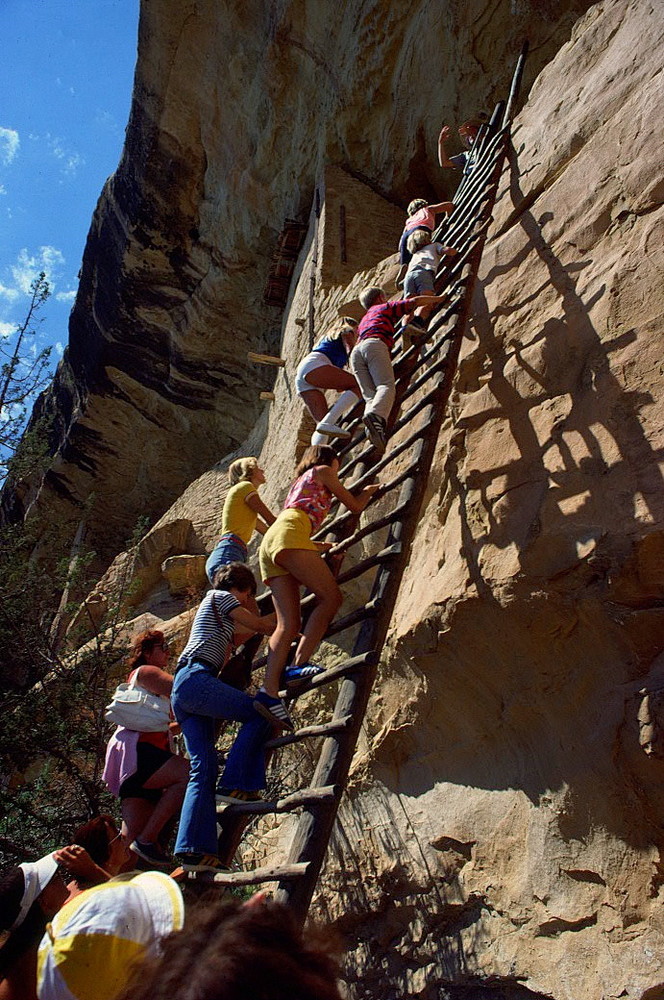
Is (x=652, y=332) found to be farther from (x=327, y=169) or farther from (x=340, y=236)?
(x=327, y=169)

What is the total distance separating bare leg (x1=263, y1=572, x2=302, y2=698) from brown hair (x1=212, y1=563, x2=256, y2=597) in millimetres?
93

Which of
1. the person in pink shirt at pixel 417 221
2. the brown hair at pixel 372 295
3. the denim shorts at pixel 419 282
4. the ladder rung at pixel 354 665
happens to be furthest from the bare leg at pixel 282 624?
the person in pink shirt at pixel 417 221

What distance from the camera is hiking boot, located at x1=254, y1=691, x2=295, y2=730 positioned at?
2.53 m

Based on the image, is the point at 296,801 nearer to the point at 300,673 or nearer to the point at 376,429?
the point at 300,673

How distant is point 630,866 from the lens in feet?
7.49

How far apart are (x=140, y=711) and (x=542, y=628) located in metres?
1.51

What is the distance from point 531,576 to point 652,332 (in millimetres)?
955

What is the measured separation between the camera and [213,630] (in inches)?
111

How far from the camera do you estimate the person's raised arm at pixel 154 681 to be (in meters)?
3.01

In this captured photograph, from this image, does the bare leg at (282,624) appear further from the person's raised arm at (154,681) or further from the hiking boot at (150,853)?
the hiking boot at (150,853)

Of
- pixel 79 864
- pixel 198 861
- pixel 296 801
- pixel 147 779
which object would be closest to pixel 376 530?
pixel 147 779

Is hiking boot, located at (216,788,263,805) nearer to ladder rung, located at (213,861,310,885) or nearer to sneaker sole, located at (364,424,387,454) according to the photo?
ladder rung, located at (213,861,310,885)

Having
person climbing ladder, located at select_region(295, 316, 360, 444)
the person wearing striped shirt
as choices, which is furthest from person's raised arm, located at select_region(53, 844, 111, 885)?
person climbing ladder, located at select_region(295, 316, 360, 444)

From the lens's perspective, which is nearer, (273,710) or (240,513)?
(273,710)
